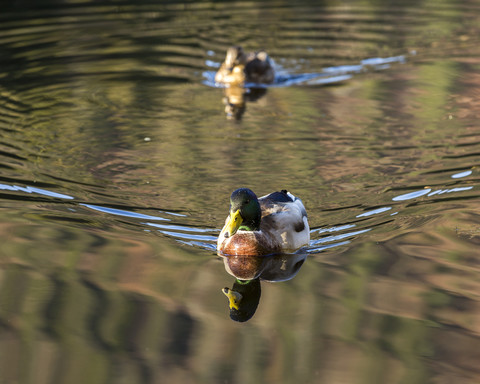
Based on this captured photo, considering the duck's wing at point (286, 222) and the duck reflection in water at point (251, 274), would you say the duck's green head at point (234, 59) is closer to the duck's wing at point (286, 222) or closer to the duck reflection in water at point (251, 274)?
the duck's wing at point (286, 222)

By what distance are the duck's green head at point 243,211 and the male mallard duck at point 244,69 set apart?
634 centimetres

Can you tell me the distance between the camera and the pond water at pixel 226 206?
5.69 meters

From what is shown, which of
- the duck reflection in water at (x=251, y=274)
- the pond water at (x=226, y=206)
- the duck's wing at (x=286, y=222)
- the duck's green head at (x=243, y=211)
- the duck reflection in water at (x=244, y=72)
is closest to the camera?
the pond water at (x=226, y=206)

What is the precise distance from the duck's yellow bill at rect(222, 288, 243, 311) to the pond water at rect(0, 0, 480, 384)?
0.08 m

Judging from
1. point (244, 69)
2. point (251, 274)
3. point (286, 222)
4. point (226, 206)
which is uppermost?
point (244, 69)

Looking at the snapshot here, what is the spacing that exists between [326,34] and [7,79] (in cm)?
592

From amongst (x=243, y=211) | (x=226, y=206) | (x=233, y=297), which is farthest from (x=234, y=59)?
(x=233, y=297)

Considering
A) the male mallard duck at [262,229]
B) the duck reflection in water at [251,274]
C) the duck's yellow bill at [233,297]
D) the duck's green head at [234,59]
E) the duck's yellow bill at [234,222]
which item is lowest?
the duck reflection in water at [251,274]

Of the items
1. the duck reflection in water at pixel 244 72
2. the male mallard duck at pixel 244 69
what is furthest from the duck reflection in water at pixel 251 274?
the male mallard duck at pixel 244 69

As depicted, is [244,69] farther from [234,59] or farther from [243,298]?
[243,298]

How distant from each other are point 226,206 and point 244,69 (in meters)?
5.41

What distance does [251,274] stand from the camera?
704 centimetres

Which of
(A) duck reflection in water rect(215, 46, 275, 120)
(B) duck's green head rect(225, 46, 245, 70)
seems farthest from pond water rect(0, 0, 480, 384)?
(B) duck's green head rect(225, 46, 245, 70)

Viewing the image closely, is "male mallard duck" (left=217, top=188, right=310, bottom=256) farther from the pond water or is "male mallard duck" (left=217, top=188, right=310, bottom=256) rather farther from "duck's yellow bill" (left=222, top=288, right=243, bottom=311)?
"duck's yellow bill" (left=222, top=288, right=243, bottom=311)
